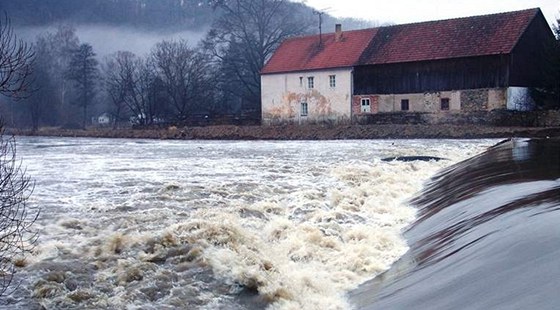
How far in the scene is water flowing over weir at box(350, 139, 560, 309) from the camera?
6027mm

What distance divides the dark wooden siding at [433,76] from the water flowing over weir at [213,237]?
22225mm

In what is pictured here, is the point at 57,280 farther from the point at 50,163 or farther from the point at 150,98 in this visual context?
the point at 150,98

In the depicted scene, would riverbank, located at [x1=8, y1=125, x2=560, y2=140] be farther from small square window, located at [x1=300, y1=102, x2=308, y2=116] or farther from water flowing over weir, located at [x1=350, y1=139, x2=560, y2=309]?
water flowing over weir, located at [x1=350, y1=139, x2=560, y2=309]

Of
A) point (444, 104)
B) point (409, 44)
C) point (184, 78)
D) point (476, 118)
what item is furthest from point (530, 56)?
point (184, 78)

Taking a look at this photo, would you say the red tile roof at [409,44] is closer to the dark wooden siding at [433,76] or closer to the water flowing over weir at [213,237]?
the dark wooden siding at [433,76]

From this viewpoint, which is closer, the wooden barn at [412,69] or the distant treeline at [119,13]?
the wooden barn at [412,69]

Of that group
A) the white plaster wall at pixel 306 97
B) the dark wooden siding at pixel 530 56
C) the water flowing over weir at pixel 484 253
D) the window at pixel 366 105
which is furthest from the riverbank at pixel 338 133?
the water flowing over weir at pixel 484 253

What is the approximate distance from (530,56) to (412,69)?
7935 mm

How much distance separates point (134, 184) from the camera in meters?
16.6

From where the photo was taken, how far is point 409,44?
44219 millimetres

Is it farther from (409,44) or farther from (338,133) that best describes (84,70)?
(338,133)

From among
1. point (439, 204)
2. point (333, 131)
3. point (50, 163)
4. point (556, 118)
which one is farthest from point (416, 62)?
point (439, 204)

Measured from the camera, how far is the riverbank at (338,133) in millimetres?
32250

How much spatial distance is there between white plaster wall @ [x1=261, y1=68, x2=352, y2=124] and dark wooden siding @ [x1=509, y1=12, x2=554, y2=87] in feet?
41.2
